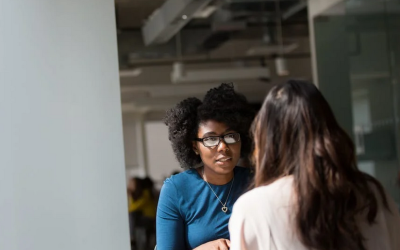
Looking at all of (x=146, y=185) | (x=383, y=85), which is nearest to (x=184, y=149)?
(x=383, y=85)

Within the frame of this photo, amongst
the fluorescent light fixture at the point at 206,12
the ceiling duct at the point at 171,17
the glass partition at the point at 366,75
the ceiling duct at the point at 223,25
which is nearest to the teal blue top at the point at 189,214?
the ceiling duct at the point at 171,17

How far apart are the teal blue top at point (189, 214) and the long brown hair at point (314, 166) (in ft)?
2.27

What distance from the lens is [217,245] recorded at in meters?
2.60

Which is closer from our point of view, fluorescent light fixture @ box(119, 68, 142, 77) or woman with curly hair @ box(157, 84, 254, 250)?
woman with curly hair @ box(157, 84, 254, 250)

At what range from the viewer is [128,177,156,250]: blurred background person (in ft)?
28.7

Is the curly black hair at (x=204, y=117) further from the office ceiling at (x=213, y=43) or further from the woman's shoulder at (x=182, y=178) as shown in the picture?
the office ceiling at (x=213, y=43)

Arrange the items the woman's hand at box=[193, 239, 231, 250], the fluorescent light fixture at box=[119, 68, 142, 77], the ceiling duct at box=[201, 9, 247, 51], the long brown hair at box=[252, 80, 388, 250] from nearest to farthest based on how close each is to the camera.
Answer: the long brown hair at box=[252, 80, 388, 250] → the woman's hand at box=[193, 239, 231, 250] → the ceiling duct at box=[201, 9, 247, 51] → the fluorescent light fixture at box=[119, 68, 142, 77]

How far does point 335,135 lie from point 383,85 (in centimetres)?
526

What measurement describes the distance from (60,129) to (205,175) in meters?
0.71

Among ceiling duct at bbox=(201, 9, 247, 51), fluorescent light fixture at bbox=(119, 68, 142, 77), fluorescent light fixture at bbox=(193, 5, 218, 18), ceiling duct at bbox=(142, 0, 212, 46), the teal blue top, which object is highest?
fluorescent light fixture at bbox=(193, 5, 218, 18)

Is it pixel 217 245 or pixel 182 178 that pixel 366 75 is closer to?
pixel 182 178

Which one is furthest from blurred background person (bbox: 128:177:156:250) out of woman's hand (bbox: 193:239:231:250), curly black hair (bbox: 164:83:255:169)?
woman's hand (bbox: 193:239:231:250)

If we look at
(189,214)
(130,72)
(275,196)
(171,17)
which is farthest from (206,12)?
(275,196)

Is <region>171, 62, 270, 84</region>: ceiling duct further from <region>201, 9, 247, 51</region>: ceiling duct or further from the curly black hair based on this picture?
the curly black hair
